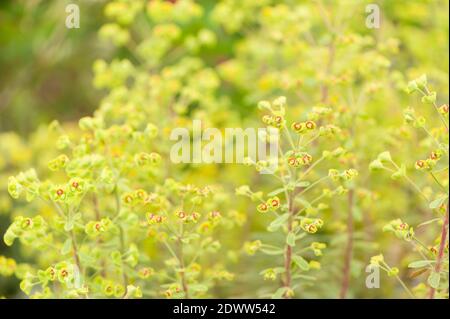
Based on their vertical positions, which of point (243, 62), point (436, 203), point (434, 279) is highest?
point (243, 62)

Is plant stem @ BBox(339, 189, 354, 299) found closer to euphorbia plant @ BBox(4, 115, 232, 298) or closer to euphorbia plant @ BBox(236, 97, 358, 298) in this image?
euphorbia plant @ BBox(236, 97, 358, 298)

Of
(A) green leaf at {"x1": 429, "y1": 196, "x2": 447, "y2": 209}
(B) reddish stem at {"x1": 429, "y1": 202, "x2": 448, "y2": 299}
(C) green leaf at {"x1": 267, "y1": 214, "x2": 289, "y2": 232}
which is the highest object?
(A) green leaf at {"x1": 429, "y1": 196, "x2": 447, "y2": 209}

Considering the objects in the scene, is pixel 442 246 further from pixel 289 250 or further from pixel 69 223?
pixel 69 223

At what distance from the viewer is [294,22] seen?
4.34ft

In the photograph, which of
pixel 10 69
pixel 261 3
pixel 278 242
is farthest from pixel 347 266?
pixel 10 69

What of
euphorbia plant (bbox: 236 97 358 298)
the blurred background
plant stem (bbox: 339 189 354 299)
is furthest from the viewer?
the blurred background

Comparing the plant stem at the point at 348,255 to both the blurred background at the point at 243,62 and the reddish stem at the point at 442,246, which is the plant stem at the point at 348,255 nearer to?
the blurred background at the point at 243,62

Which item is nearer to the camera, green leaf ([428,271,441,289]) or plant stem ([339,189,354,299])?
green leaf ([428,271,441,289])

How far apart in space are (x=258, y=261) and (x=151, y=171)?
1.45 feet

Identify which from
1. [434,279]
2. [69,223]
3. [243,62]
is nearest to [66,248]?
[69,223]

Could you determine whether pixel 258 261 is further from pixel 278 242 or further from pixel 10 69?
pixel 10 69

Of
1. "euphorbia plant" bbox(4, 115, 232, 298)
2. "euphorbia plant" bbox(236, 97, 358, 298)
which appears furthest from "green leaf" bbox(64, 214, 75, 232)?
"euphorbia plant" bbox(236, 97, 358, 298)
